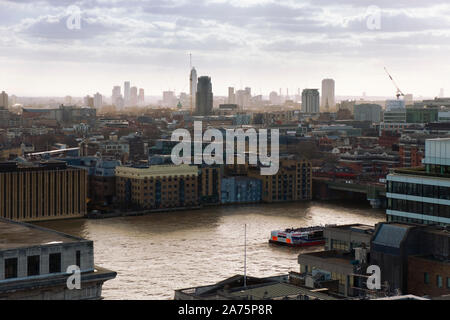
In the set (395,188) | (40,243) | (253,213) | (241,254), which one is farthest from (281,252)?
(40,243)

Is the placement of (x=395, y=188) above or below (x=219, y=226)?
above

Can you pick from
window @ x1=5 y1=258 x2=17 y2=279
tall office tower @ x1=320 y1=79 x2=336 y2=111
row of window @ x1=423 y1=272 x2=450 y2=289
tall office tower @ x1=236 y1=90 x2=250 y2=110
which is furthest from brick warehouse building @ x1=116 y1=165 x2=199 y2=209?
tall office tower @ x1=320 y1=79 x2=336 y2=111

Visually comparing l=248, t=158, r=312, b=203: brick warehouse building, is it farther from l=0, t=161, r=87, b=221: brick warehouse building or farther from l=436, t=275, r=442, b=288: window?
l=436, t=275, r=442, b=288: window

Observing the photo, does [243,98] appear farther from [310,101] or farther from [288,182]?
[288,182]

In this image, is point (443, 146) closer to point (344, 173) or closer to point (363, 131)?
point (344, 173)

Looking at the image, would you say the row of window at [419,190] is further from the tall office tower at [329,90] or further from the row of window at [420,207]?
the tall office tower at [329,90]

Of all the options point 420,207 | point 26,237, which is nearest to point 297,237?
point 420,207
